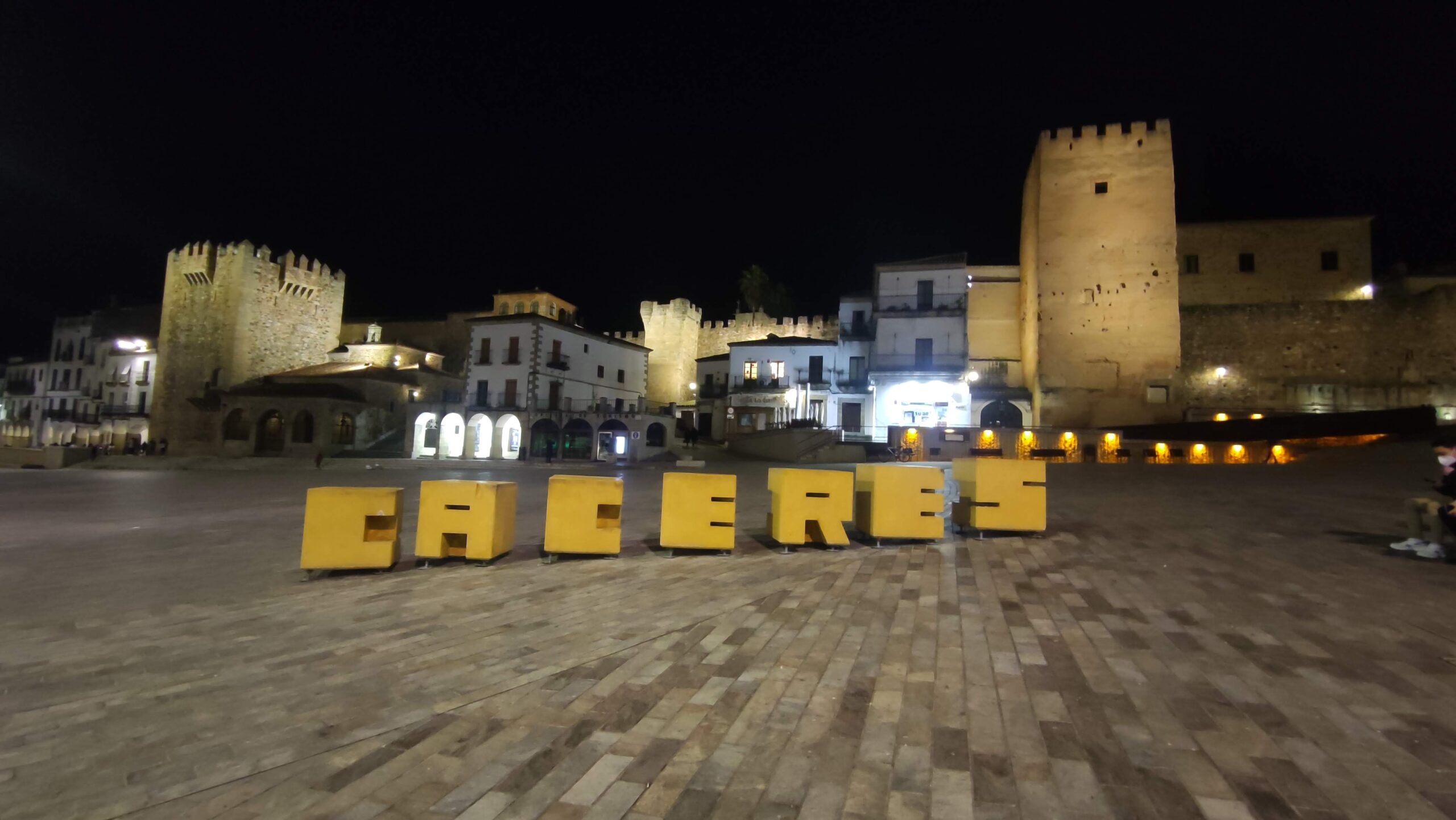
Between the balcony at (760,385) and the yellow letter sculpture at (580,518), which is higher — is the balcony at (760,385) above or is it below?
above

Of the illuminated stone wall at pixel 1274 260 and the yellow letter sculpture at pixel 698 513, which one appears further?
the illuminated stone wall at pixel 1274 260

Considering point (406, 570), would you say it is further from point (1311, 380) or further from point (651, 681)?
point (1311, 380)

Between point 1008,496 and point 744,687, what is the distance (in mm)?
5705

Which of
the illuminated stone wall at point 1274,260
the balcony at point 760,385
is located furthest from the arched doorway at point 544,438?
the illuminated stone wall at point 1274,260

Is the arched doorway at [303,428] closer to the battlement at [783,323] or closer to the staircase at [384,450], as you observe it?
the staircase at [384,450]

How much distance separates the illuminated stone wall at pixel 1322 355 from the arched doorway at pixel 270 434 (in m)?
49.5

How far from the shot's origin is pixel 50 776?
273 cm

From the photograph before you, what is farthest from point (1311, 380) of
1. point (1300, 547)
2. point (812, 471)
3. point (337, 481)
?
point (337, 481)

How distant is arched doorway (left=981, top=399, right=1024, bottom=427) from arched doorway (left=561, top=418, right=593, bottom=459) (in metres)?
22.3

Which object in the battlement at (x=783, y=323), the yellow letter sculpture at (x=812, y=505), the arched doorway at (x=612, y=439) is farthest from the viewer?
the battlement at (x=783, y=323)

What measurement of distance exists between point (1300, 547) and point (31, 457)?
45.0 meters

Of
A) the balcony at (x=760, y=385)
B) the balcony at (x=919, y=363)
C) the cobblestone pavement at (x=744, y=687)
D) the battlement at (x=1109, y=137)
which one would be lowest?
the cobblestone pavement at (x=744, y=687)

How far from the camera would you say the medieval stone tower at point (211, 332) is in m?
41.4

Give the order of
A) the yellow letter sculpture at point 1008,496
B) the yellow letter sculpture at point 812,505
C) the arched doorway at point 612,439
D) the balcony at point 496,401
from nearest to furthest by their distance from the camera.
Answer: the yellow letter sculpture at point 812,505
the yellow letter sculpture at point 1008,496
the balcony at point 496,401
the arched doorway at point 612,439
